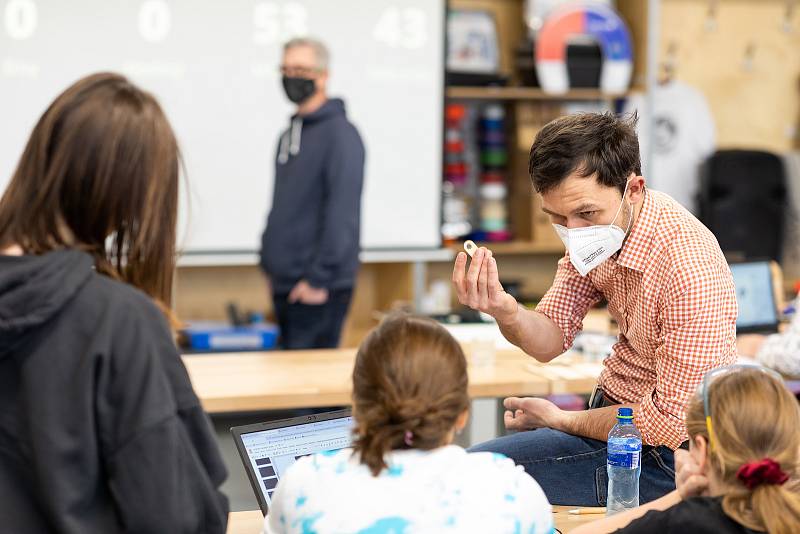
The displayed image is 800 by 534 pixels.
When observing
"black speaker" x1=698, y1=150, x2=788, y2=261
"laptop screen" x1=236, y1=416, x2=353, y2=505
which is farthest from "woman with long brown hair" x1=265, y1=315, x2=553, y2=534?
"black speaker" x1=698, y1=150, x2=788, y2=261

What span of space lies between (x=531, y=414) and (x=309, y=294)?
2.07 metres

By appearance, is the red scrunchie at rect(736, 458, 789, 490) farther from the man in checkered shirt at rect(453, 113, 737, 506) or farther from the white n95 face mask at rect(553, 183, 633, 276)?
the white n95 face mask at rect(553, 183, 633, 276)

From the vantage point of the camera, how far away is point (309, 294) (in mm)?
4301

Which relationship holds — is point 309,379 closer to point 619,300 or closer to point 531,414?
point 531,414

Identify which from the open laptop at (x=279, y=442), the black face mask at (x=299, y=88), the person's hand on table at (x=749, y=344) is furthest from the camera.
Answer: the black face mask at (x=299, y=88)

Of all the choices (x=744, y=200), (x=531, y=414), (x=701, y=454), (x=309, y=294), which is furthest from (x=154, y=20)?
(x=701, y=454)

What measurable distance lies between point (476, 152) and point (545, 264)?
0.81m

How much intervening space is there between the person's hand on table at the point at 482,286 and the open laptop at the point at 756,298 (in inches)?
89.2

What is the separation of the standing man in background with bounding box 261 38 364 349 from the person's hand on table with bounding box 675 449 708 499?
108 inches

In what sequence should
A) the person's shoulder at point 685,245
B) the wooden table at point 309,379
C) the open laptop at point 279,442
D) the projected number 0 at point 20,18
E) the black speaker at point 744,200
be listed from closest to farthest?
the open laptop at point 279,442, the person's shoulder at point 685,245, the wooden table at point 309,379, the projected number 0 at point 20,18, the black speaker at point 744,200

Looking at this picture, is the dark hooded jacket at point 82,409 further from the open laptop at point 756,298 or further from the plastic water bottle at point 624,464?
the open laptop at point 756,298

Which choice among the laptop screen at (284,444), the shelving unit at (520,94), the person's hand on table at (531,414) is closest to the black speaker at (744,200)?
the shelving unit at (520,94)

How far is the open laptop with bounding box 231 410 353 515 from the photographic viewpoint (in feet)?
6.43

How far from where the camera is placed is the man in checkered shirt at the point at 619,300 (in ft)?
6.73
